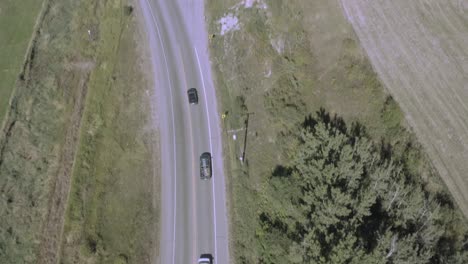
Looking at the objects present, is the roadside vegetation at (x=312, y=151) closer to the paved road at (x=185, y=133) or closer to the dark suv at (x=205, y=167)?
the paved road at (x=185, y=133)

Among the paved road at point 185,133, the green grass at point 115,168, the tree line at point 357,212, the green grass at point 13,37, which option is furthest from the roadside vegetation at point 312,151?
the green grass at point 13,37

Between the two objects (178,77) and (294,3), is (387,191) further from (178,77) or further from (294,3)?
(178,77)

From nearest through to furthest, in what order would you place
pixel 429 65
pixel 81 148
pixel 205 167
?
pixel 429 65, pixel 205 167, pixel 81 148

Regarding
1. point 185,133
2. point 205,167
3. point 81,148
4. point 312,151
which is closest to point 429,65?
point 312,151

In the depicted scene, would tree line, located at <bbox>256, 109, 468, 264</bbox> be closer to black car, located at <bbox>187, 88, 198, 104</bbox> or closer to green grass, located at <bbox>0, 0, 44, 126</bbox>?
black car, located at <bbox>187, 88, 198, 104</bbox>

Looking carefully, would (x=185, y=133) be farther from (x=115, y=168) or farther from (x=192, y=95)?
(x=115, y=168)

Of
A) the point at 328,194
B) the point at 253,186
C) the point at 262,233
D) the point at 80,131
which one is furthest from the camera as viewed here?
the point at 80,131

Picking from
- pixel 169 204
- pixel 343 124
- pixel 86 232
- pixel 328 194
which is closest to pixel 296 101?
pixel 343 124

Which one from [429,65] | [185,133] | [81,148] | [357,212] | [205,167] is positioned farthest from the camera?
[81,148]
